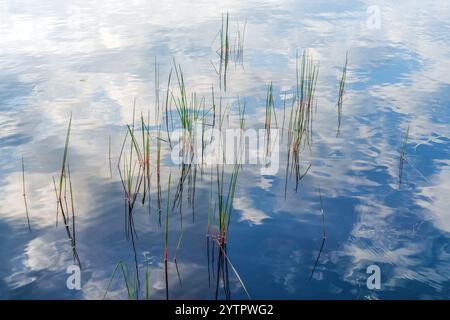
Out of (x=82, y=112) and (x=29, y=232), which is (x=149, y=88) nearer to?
(x=82, y=112)

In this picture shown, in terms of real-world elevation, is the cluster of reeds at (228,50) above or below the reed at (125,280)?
above

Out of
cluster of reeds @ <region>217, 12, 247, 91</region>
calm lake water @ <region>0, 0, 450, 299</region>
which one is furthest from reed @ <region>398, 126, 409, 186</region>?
cluster of reeds @ <region>217, 12, 247, 91</region>

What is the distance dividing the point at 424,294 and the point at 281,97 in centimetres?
452

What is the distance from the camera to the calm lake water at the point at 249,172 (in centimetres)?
443

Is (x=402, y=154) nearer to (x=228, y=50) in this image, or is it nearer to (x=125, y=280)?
(x=125, y=280)

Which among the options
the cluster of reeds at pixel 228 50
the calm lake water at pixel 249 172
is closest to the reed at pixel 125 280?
the calm lake water at pixel 249 172

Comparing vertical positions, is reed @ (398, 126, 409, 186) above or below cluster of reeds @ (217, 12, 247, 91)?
below

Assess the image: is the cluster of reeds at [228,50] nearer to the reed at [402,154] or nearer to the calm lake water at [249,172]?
the calm lake water at [249,172]

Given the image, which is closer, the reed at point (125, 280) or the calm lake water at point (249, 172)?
the reed at point (125, 280)

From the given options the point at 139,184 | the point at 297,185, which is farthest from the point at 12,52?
the point at 297,185

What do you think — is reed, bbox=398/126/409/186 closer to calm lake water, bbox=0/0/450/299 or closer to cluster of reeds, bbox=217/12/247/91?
Result: calm lake water, bbox=0/0/450/299

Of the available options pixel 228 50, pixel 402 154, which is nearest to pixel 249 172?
pixel 402 154

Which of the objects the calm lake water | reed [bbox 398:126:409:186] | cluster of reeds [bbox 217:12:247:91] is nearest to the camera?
the calm lake water

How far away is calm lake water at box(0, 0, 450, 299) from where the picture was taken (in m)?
4.43
